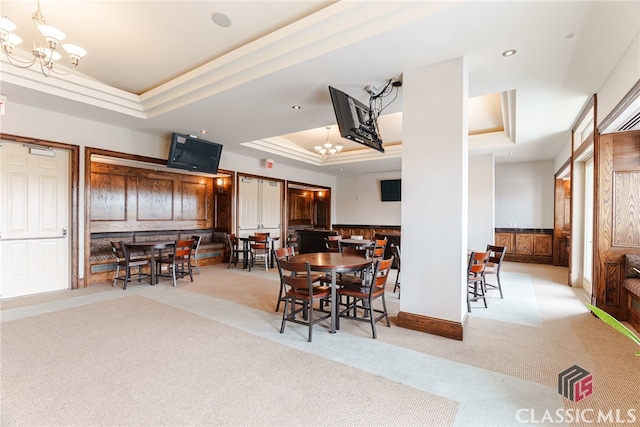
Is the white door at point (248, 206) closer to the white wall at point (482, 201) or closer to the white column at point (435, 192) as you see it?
the white column at point (435, 192)

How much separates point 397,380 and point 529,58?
3.49 meters

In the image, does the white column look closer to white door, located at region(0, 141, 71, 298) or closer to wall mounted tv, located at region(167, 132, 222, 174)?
wall mounted tv, located at region(167, 132, 222, 174)

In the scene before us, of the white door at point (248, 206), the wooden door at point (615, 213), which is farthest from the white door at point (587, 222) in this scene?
the white door at point (248, 206)

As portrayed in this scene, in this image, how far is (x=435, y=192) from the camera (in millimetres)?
3186

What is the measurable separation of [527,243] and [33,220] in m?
11.2

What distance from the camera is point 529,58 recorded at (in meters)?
3.15

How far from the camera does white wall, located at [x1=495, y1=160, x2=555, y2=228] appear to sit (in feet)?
27.3

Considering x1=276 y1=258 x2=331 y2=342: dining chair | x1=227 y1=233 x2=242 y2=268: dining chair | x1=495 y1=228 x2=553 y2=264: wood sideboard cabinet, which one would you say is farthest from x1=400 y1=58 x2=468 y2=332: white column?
x1=495 y1=228 x2=553 y2=264: wood sideboard cabinet

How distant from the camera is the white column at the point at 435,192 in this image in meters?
3.07

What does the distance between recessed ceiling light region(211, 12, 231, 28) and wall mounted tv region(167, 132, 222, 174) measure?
3231 millimetres

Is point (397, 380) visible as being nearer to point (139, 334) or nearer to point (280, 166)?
point (139, 334)

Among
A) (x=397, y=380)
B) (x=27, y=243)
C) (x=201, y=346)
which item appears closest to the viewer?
(x=397, y=380)

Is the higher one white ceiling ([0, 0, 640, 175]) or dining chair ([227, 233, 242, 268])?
white ceiling ([0, 0, 640, 175])

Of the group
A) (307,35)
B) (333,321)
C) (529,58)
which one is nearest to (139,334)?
(333,321)
